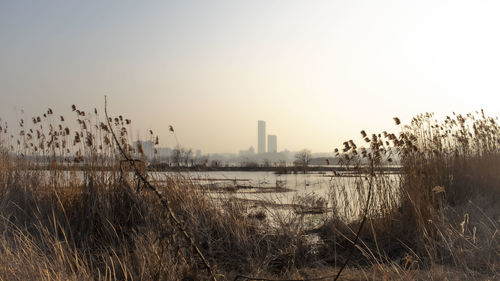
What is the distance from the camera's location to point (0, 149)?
9.20 meters

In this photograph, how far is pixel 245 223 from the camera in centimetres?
568

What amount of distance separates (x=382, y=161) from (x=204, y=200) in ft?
9.25

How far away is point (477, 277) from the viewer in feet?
13.1

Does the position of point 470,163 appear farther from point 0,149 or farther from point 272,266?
point 0,149

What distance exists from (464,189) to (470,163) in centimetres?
91

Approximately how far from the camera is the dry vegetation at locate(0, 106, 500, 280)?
4.04m

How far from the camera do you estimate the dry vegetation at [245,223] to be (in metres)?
4.04

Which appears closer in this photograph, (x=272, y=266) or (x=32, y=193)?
(x=272, y=266)

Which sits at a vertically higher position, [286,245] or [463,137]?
[463,137]

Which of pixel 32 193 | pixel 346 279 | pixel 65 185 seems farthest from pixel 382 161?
pixel 32 193

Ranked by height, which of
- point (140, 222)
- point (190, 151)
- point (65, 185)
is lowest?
point (140, 222)

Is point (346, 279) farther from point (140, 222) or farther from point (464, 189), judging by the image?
point (464, 189)

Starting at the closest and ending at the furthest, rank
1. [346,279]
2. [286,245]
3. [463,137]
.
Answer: [346,279]
[286,245]
[463,137]

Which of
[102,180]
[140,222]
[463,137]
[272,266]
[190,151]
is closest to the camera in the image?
[272,266]
